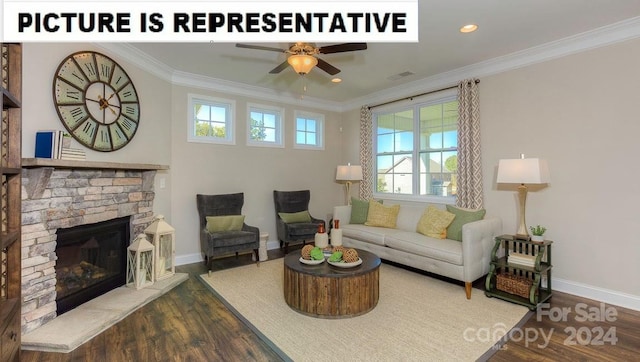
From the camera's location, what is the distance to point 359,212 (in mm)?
4859

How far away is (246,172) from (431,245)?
3030mm

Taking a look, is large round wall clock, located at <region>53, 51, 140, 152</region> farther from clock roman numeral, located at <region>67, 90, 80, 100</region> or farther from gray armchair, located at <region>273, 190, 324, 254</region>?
gray armchair, located at <region>273, 190, 324, 254</region>

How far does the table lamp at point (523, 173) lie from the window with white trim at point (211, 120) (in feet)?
12.4

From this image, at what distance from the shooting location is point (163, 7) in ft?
7.66

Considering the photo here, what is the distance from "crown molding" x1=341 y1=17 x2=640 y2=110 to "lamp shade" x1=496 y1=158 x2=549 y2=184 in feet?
4.29

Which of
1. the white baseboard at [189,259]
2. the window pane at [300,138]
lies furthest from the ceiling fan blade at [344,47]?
the white baseboard at [189,259]

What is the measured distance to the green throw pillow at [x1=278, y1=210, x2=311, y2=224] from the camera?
493cm

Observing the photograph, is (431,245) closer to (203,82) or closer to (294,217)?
(294,217)

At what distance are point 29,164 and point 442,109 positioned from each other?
473 cm

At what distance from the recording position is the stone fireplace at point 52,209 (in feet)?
7.90

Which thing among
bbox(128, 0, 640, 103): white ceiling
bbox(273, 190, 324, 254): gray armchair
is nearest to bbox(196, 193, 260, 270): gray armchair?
bbox(273, 190, 324, 254): gray armchair

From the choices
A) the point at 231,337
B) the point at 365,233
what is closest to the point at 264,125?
the point at 365,233

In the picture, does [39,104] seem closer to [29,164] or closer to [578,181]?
[29,164]

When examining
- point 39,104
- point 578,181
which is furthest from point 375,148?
point 39,104
